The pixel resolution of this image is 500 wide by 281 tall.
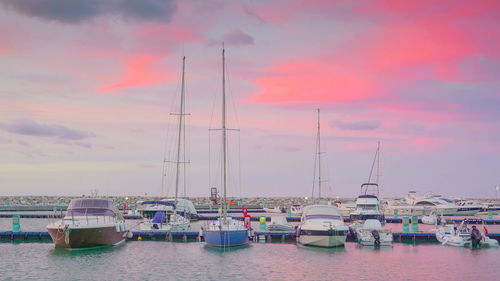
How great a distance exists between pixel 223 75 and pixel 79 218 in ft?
56.7

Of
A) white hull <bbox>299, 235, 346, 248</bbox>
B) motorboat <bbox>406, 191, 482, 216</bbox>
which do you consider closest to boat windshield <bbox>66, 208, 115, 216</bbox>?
white hull <bbox>299, 235, 346, 248</bbox>

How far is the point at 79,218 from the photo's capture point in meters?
46.3


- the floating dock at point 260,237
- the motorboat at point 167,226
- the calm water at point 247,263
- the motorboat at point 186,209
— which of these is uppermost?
the motorboat at point 186,209

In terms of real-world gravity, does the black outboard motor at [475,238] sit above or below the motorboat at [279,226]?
below

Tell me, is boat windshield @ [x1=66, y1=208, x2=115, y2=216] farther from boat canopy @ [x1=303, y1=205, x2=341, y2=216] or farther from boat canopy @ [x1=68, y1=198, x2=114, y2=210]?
boat canopy @ [x1=303, y1=205, x2=341, y2=216]

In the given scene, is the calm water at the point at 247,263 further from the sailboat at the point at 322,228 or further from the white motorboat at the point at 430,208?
the white motorboat at the point at 430,208

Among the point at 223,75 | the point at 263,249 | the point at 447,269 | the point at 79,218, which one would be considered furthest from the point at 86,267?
the point at 447,269

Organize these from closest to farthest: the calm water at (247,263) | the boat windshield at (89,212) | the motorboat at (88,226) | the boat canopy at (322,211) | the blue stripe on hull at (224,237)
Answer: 1. the calm water at (247,263)
2. the motorboat at (88,226)
3. the blue stripe on hull at (224,237)
4. the boat windshield at (89,212)
5. the boat canopy at (322,211)

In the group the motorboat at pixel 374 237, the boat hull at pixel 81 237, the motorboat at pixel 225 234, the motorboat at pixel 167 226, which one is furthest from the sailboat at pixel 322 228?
the boat hull at pixel 81 237

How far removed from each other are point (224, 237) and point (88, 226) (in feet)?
34.6

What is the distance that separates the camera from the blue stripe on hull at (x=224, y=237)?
4666cm

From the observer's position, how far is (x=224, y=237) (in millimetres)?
46594

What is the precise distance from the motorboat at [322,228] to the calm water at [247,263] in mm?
703

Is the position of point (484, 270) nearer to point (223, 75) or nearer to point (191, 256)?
point (191, 256)
